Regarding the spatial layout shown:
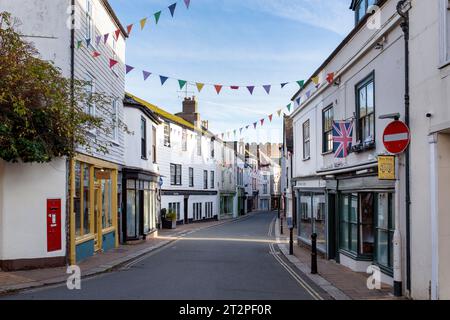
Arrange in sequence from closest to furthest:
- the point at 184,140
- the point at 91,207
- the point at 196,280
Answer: the point at 196,280, the point at 91,207, the point at 184,140

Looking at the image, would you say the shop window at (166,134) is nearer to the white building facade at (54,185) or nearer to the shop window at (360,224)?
the white building facade at (54,185)

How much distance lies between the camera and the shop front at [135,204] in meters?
22.5

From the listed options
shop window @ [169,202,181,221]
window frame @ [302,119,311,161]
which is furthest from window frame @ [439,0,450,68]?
shop window @ [169,202,181,221]

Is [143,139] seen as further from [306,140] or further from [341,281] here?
[341,281]

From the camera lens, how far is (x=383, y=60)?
11609 mm

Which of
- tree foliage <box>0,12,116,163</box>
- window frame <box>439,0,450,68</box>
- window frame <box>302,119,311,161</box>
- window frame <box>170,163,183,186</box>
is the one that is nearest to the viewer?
window frame <box>439,0,450,68</box>

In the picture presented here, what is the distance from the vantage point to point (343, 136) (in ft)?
46.6

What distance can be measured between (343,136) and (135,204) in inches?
476

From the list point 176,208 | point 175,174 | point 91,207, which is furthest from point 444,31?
point 176,208

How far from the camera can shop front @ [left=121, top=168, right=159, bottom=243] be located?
2245 centimetres

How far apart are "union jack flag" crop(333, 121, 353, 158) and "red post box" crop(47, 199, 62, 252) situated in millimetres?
7887

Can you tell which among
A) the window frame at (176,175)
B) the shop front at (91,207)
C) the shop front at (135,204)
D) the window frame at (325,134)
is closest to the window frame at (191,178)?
the window frame at (176,175)

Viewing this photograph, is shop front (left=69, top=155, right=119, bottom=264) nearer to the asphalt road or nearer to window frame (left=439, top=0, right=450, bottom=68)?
the asphalt road
